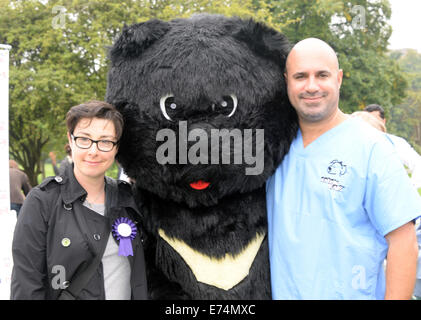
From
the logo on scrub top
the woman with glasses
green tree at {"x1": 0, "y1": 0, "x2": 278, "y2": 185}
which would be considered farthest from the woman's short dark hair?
green tree at {"x1": 0, "y1": 0, "x2": 278, "y2": 185}

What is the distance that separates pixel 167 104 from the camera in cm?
Result: 202

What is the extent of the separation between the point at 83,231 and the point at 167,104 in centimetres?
74

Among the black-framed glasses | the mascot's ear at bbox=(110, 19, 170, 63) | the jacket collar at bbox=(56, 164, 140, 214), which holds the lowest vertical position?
the jacket collar at bbox=(56, 164, 140, 214)

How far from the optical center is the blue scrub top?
191 centimetres

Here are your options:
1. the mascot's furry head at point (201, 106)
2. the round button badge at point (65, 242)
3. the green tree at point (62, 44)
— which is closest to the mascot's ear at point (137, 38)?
the mascot's furry head at point (201, 106)

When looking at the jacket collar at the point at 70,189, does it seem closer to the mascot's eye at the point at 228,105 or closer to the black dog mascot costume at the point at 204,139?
the black dog mascot costume at the point at 204,139

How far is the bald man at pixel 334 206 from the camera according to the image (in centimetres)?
189

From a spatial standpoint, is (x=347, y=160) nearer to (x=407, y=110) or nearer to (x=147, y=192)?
(x=147, y=192)

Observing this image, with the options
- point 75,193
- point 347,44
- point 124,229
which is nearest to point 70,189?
point 75,193

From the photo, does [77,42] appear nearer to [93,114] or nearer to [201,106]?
[93,114]

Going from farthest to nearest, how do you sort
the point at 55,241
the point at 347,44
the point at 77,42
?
the point at 347,44 → the point at 77,42 → the point at 55,241

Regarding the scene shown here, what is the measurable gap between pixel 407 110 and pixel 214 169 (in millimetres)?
37632

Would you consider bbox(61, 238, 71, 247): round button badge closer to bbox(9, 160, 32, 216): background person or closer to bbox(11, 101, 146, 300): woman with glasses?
bbox(11, 101, 146, 300): woman with glasses
